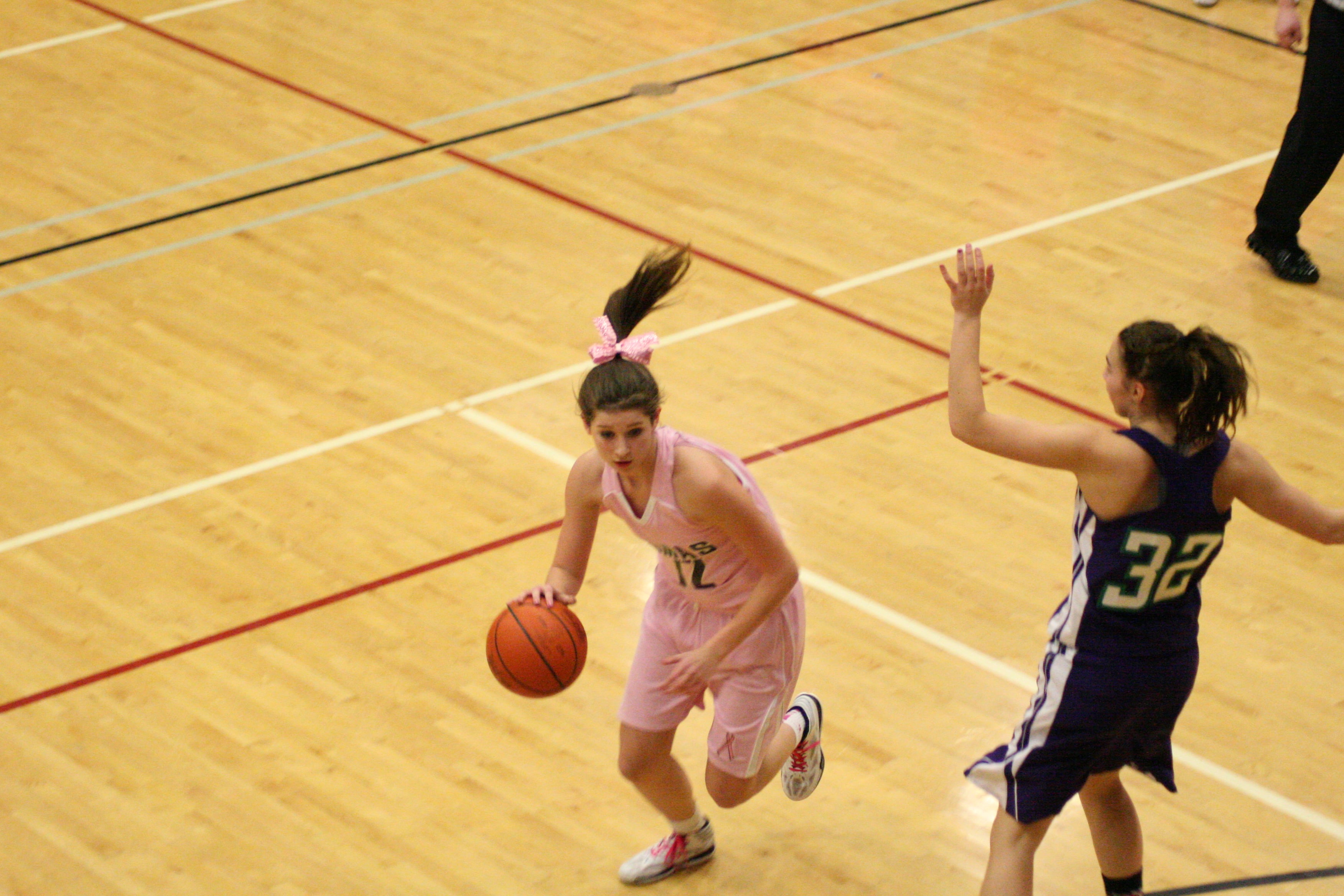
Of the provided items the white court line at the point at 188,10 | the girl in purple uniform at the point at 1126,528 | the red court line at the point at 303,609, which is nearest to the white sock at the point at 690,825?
the girl in purple uniform at the point at 1126,528

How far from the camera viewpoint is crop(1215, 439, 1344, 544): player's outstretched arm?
3.39 m

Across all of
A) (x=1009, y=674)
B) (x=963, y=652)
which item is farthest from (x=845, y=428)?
(x=1009, y=674)

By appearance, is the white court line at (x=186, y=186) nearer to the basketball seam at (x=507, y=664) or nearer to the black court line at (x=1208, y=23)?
the basketball seam at (x=507, y=664)

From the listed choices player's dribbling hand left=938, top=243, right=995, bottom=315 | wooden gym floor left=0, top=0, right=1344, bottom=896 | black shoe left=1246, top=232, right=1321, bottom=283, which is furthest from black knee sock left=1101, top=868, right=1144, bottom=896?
black shoe left=1246, top=232, right=1321, bottom=283

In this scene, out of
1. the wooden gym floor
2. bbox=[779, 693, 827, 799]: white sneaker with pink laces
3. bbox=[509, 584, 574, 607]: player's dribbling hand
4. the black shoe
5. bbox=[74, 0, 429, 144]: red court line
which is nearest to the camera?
bbox=[509, 584, 574, 607]: player's dribbling hand

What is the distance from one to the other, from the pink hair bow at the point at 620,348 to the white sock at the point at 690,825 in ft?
3.92

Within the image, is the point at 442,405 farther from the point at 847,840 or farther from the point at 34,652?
the point at 847,840

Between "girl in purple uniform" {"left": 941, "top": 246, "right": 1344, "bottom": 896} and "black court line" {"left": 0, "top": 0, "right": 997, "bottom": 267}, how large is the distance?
203 inches

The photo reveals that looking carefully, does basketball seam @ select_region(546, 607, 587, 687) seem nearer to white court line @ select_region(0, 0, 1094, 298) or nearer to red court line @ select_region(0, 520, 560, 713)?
red court line @ select_region(0, 520, 560, 713)

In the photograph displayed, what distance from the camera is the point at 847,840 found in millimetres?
4438

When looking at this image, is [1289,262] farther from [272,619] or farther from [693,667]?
[693,667]

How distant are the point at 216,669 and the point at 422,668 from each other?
59 cm

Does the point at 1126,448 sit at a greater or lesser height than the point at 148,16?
greater

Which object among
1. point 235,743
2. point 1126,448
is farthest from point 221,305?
point 1126,448
